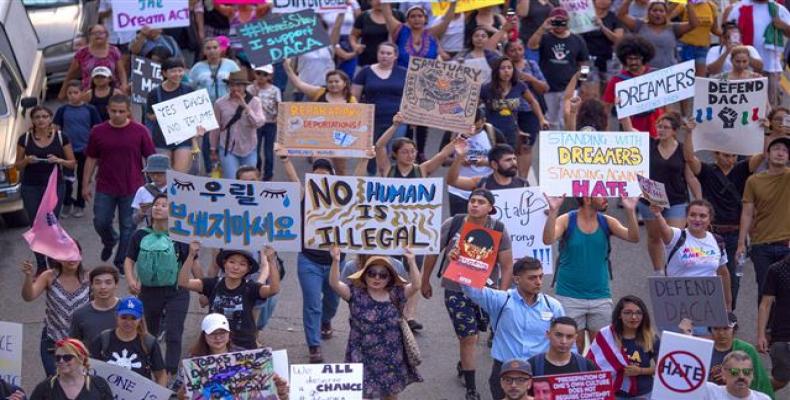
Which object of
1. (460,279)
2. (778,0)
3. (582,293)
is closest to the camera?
(460,279)

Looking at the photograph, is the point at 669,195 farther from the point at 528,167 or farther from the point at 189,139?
the point at 189,139

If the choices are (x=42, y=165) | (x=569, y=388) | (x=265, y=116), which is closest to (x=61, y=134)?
(x=42, y=165)

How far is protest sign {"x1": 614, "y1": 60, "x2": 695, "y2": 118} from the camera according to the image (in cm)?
1499

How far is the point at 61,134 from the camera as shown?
1520 cm

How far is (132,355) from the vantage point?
1080 centimetres

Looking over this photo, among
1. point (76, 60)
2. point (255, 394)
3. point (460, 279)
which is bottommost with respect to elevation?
point (255, 394)

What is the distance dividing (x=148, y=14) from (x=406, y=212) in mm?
6789

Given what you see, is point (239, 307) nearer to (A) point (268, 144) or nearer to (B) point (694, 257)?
(B) point (694, 257)

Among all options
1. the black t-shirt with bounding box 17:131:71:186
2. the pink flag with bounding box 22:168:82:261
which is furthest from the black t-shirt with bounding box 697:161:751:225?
the black t-shirt with bounding box 17:131:71:186

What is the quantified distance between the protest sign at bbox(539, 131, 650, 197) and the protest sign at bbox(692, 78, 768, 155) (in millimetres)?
1298

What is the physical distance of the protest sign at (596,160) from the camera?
42.4ft

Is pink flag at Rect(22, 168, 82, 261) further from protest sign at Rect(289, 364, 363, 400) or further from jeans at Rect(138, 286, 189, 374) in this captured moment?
protest sign at Rect(289, 364, 363, 400)

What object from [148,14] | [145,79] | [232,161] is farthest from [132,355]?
[148,14]

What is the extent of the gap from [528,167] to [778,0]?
5.41 meters
